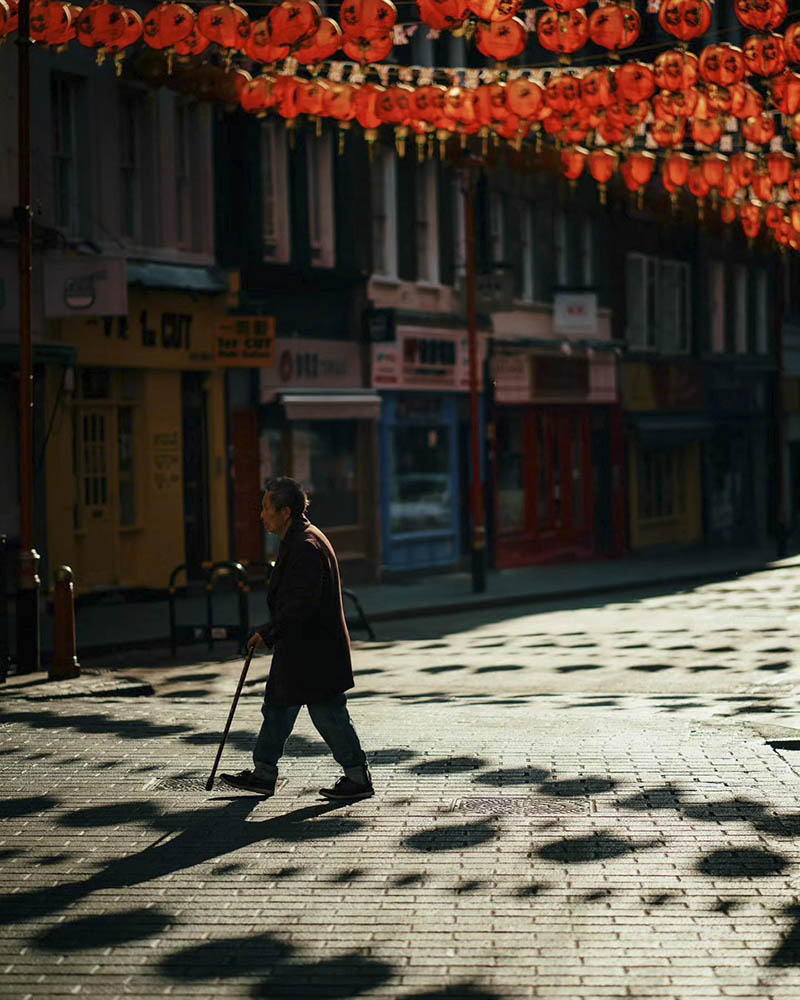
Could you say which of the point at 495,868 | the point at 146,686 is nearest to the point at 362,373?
the point at 146,686

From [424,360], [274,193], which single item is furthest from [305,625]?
[424,360]

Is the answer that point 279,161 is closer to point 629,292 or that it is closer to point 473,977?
point 629,292

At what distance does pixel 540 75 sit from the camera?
15789mm

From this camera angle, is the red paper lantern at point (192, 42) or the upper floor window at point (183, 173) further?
the upper floor window at point (183, 173)

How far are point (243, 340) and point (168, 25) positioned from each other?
38.9 ft

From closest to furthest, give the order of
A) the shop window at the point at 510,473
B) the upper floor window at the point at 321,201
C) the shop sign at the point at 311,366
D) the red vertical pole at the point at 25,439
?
1. the red vertical pole at the point at 25,439
2. the shop sign at the point at 311,366
3. the upper floor window at the point at 321,201
4. the shop window at the point at 510,473

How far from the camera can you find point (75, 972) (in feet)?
20.5

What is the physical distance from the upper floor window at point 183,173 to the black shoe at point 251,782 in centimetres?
1616

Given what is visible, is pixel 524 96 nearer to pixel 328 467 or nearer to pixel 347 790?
pixel 347 790

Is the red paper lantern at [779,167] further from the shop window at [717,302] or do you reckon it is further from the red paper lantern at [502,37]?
Result: the shop window at [717,302]

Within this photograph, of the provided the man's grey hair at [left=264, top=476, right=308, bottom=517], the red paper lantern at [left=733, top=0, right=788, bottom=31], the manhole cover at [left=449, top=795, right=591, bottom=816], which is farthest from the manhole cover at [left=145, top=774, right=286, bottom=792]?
the red paper lantern at [left=733, top=0, right=788, bottom=31]

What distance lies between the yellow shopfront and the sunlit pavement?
8.75 metres

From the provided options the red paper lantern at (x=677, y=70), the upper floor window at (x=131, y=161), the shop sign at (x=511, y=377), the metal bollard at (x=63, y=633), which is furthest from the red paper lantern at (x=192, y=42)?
the shop sign at (x=511, y=377)

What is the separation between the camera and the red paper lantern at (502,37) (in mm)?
12477
